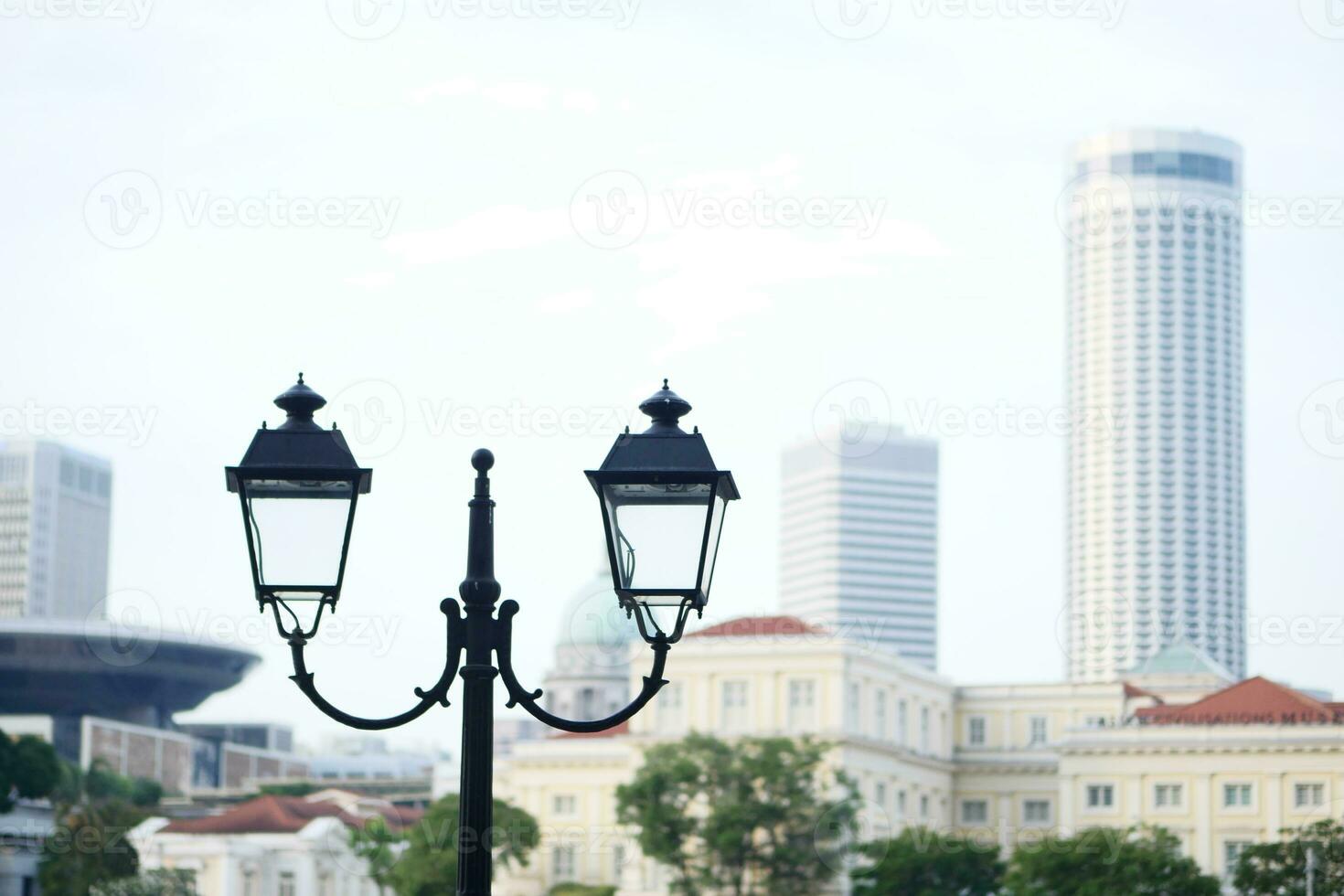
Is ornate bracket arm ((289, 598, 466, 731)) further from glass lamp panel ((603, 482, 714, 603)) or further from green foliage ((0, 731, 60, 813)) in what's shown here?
green foliage ((0, 731, 60, 813))

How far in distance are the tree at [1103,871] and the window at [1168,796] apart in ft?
46.2

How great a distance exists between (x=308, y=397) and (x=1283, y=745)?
82.4 meters

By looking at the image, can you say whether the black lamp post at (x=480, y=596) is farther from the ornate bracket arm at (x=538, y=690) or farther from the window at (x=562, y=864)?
the window at (x=562, y=864)

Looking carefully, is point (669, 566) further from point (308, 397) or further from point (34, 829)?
point (34, 829)

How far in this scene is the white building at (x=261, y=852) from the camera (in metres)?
97.6

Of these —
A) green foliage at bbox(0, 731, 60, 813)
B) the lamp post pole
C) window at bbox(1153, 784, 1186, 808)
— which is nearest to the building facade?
window at bbox(1153, 784, 1186, 808)

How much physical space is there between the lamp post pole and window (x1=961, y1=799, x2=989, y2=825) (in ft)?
302

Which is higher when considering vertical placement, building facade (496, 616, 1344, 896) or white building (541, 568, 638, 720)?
white building (541, 568, 638, 720)

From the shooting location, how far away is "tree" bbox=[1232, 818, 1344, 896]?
72562 mm

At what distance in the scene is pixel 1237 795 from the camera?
8906cm

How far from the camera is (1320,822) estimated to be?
7431 cm

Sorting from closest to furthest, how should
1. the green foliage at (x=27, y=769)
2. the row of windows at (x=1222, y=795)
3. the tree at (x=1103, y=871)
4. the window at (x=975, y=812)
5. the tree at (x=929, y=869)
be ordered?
1. the tree at (x=1103, y=871)
2. the tree at (x=929, y=869)
3. the row of windows at (x=1222, y=795)
4. the green foliage at (x=27, y=769)
5. the window at (x=975, y=812)

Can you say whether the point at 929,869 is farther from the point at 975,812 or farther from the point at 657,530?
the point at 657,530

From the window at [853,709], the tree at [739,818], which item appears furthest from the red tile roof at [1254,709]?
the tree at [739,818]
